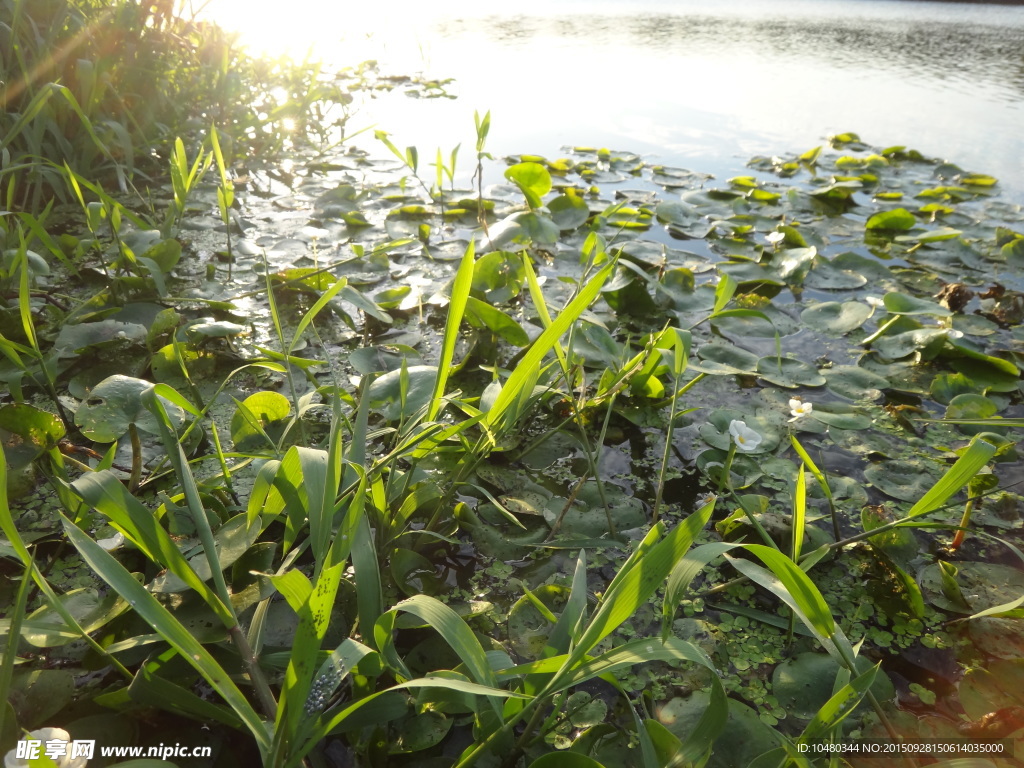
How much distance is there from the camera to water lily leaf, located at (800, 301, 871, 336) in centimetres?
147

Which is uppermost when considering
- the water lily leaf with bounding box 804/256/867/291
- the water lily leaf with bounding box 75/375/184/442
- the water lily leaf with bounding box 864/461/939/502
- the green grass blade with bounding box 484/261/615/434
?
the green grass blade with bounding box 484/261/615/434

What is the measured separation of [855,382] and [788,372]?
0.43ft

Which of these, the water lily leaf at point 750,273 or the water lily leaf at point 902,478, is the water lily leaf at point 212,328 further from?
the water lily leaf at point 750,273

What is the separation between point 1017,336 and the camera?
4.82 feet

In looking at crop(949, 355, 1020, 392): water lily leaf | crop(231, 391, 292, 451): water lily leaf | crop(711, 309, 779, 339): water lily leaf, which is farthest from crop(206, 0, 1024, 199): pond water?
crop(231, 391, 292, 451): water lily leaf

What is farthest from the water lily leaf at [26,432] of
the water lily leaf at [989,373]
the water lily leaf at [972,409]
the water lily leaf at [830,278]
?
the water lily leaf at [830,278]

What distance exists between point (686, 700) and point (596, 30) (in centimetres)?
812

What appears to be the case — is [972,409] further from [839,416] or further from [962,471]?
[962,471]

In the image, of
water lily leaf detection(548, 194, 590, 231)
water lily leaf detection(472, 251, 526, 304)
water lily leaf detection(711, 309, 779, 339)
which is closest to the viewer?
water lily leaf detection(472, 251, 526, 304)

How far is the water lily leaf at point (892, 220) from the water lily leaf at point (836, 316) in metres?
0.68

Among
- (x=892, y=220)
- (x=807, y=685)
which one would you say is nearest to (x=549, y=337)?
(x=807, y=685)

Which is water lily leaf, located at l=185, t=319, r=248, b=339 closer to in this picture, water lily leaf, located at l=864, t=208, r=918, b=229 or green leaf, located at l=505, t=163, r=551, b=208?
green leaf, located at l=505, t=163, r=551, b=208

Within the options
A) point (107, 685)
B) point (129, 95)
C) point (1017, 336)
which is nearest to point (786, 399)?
point (1017, 336)

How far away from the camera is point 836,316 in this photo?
1518mm
